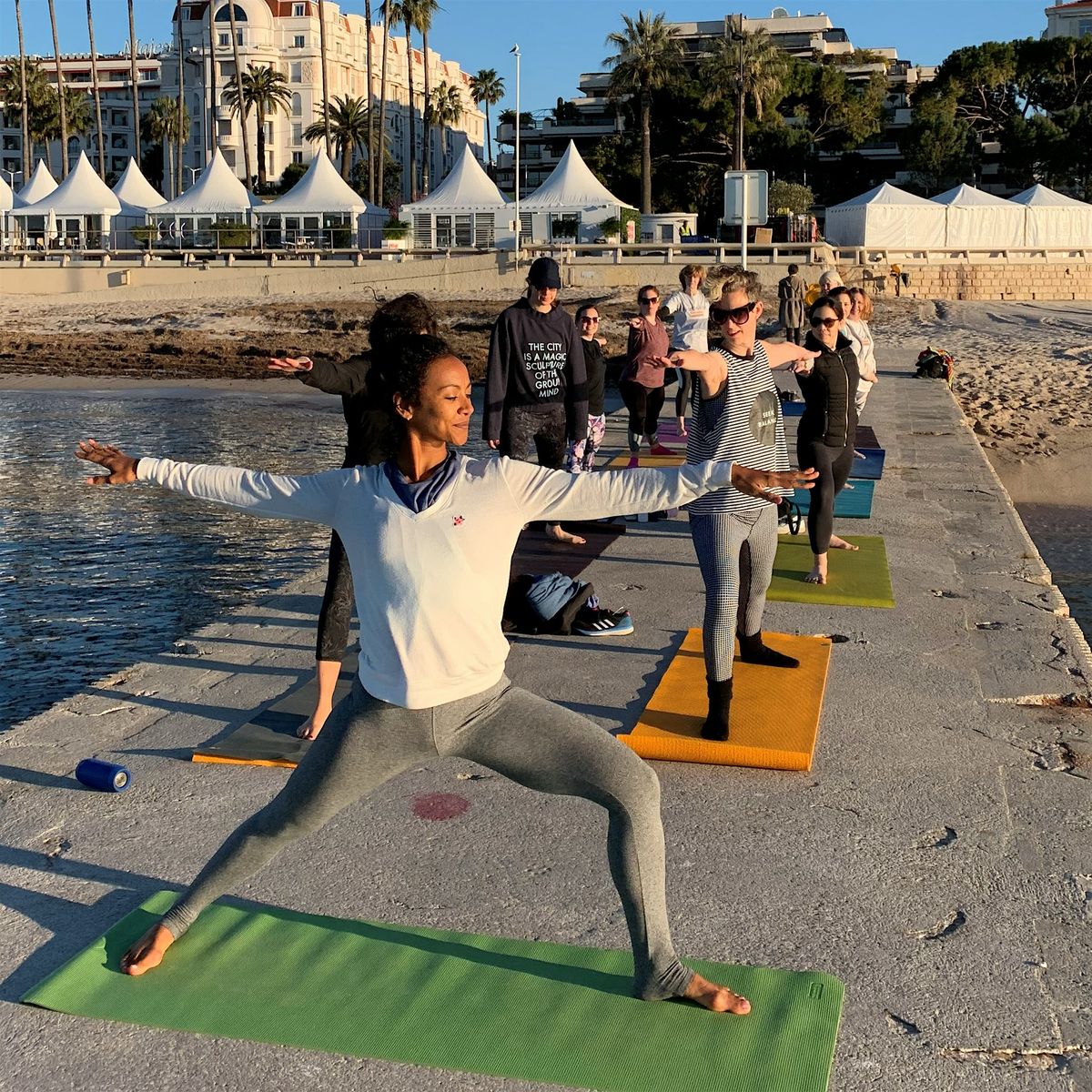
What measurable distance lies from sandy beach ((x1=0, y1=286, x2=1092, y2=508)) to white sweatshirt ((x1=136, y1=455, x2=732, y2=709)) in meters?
14.9

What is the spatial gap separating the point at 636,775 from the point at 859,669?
3860 millimetres

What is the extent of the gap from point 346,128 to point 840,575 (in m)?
90.1

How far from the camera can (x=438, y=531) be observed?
11.4 feet

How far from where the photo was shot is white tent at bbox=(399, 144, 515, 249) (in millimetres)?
54250

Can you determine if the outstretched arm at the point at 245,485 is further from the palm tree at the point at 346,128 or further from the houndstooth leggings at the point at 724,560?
the palm tree at the point at 346,128

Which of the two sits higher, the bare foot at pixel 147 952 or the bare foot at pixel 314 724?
the bare foot at pixel 314 724

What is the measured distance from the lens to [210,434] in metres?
22.8

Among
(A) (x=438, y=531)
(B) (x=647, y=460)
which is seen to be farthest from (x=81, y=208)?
(A) (x=438, y=531)

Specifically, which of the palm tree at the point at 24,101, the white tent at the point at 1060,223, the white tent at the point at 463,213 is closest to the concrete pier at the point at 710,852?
the white tent at the point at 463,213

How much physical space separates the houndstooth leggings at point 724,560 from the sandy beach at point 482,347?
12315 mm

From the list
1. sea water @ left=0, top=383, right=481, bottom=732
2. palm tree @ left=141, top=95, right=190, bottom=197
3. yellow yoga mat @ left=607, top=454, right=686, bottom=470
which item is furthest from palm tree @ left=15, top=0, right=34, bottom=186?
yellow yoga mat @ left=607, top=454, right=686, bottom=470

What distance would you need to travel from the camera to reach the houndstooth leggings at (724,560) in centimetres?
570

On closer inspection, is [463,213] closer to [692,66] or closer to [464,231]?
[464,231]

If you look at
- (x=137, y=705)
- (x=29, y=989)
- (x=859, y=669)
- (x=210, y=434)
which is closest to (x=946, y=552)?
(x=859, y=669)
